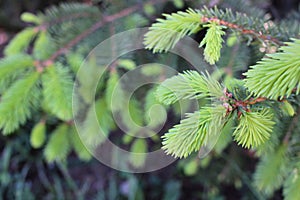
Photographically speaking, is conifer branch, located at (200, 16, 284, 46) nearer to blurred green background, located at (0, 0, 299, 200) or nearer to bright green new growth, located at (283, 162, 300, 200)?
bright green new growth, located at (283, 162, 300, 200)

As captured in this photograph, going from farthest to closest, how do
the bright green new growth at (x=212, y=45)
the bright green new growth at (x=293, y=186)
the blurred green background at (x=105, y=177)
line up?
the blurred green background at (x=105, y=177) → the bright green new growth at (x=293, y=186) → the bright green new growth at (x=212, y=45)

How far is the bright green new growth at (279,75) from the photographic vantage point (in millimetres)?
395

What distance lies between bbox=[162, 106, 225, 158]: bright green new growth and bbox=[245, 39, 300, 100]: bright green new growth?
0.07 meters

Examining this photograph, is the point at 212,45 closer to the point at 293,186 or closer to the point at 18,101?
the point at 293,186

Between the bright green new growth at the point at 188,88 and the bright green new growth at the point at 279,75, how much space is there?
8 centimetres

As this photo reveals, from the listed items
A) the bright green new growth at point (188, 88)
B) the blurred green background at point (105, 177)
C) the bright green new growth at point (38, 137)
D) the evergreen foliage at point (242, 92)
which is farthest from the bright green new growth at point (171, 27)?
the blurred green background at point (105, 177)

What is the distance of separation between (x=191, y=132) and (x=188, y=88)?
0.07 meters

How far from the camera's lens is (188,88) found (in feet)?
1.61

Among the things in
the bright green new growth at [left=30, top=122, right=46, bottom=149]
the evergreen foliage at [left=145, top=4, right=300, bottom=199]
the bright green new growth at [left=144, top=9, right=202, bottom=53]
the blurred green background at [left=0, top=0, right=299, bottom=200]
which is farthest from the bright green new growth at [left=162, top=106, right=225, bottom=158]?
the blurred green background at [left=0, top=0, right=299, bottom=200]

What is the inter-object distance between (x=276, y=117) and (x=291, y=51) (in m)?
0.24

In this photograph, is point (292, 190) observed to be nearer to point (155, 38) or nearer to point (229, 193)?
point (155, 38)

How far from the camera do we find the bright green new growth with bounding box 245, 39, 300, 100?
395mm

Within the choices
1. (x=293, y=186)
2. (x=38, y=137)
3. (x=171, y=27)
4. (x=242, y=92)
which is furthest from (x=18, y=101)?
(x=293, y=186)

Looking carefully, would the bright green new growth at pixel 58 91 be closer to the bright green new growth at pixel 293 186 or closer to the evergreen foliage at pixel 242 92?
the evergreen foliage at pixel 242 92
